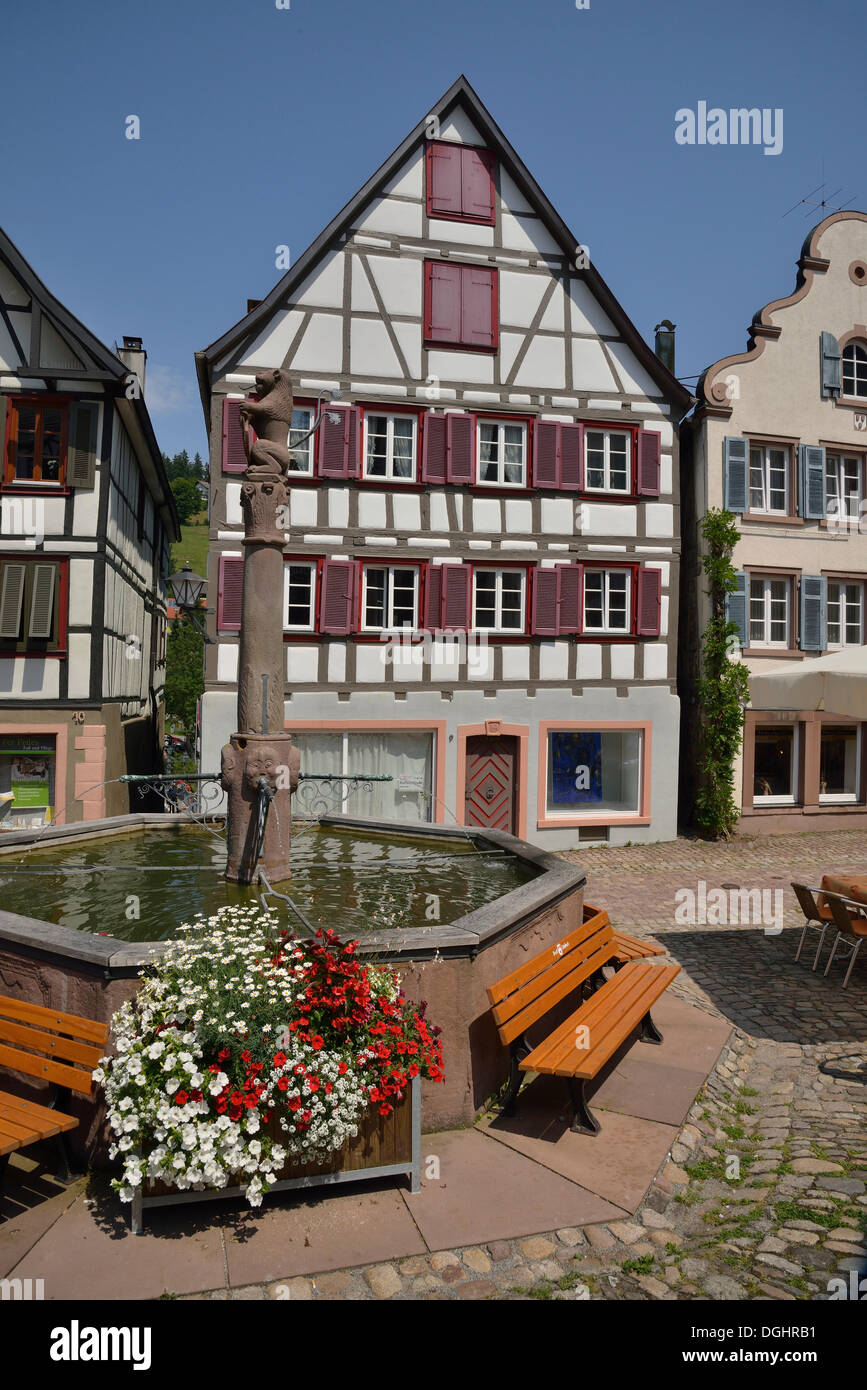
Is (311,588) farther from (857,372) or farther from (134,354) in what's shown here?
(857,372)

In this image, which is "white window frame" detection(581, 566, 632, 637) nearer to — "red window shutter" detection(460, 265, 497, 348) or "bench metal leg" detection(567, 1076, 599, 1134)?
"red window shutter" detection(460, 265, 497, 348)

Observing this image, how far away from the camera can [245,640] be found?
23.3 ft

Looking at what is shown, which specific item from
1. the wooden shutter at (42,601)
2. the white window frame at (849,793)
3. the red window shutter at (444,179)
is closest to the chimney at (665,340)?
the red window shutter at (444,179)

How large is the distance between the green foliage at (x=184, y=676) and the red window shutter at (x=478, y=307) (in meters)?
18.2

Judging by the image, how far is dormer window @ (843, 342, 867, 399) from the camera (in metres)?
19.3

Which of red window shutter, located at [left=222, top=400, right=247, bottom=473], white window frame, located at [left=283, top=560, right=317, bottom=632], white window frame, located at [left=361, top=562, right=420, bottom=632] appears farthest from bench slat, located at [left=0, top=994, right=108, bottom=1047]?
red window shutter, located at [left=222, top=400, right=247, bottom=473]

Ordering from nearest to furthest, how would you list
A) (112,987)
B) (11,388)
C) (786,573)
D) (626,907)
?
(112,987) < (626,907) < (11,388) < (786,573)

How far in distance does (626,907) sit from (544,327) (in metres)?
10.9

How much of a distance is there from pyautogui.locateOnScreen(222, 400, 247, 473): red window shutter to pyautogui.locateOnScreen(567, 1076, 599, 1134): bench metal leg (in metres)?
12.2

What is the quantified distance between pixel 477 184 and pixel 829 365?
8.33m

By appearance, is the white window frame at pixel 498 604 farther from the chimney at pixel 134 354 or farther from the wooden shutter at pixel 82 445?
the chimney at pixel 134 354

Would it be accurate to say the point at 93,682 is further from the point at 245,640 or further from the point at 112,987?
the point at 112,987

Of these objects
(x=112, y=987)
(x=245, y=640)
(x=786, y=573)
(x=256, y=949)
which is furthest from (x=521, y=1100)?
(x=786, y=573)
